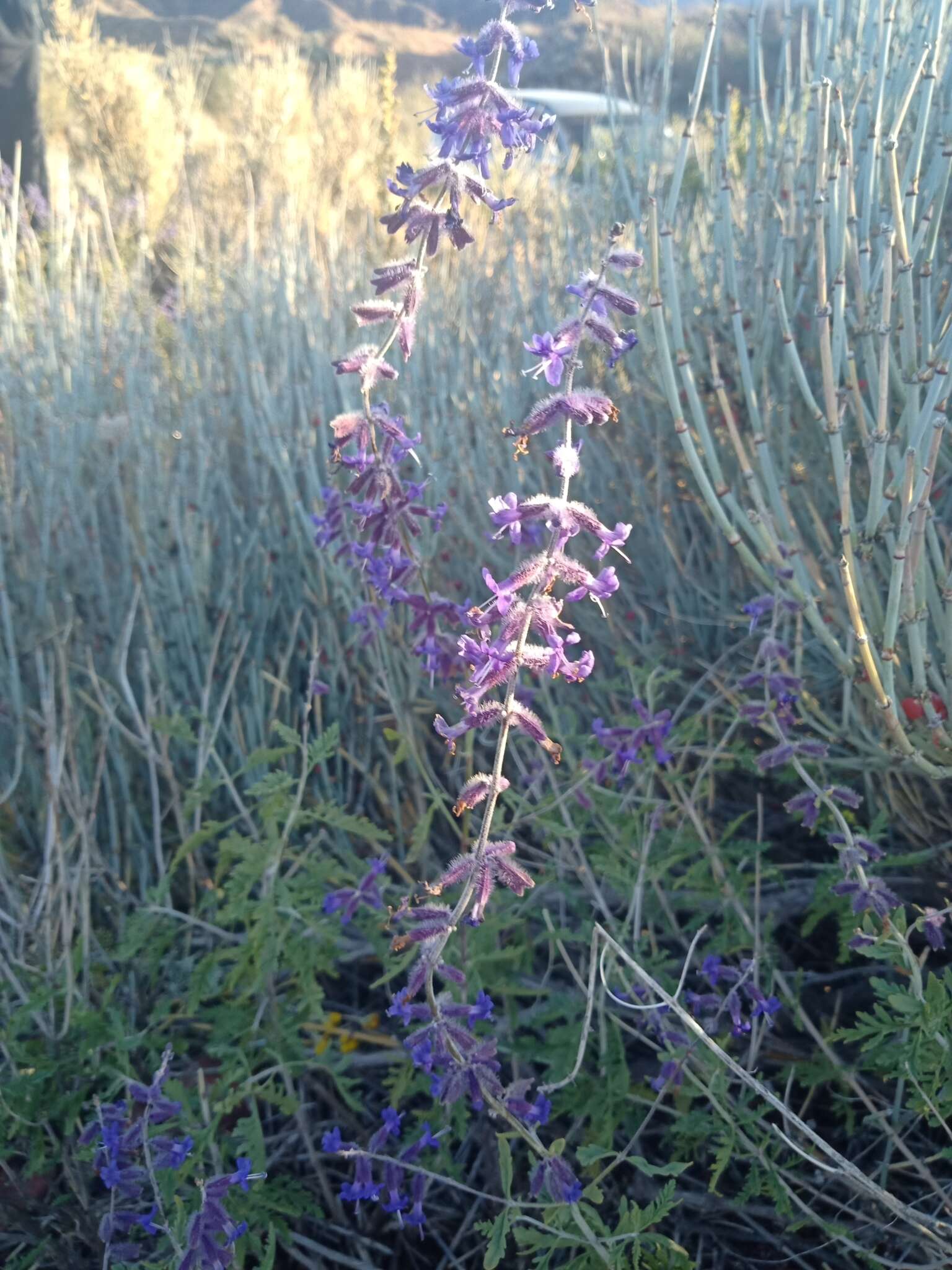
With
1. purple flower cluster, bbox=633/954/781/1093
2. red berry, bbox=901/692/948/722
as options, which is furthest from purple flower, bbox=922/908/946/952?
red berry, bbox=901/692/948/722

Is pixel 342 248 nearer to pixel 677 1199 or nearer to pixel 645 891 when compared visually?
pixel 645 891

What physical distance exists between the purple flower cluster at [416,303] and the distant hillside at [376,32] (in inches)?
303

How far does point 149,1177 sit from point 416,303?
1.21 m

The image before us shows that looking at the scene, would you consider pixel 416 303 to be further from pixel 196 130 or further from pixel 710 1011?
pixel 196 130

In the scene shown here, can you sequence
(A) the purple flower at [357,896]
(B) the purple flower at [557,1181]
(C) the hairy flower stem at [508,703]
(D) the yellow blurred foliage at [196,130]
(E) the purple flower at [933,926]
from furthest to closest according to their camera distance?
(D) the yellow blurred foliage at [196,130], (A) the purple flower at [357,896], (E) the purple flower at [933,926], (B) the purple flower at [557,1181], (C) the hairy flower stem at [508,703]

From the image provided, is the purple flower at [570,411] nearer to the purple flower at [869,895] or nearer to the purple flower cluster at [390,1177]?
the purple flower at [869,895]

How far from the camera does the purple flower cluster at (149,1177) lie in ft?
4.23

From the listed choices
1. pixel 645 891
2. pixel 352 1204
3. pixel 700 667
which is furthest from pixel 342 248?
pixel 352 1204

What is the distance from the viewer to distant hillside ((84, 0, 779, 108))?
531 inches

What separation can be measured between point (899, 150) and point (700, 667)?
118 cm

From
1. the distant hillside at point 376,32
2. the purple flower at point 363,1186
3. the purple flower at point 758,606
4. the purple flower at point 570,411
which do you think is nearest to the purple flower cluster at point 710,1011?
the purple flower at point 363,1186

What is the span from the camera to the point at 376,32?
59.0 feet

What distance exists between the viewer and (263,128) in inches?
337

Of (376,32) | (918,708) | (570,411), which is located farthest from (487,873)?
(376,32)
